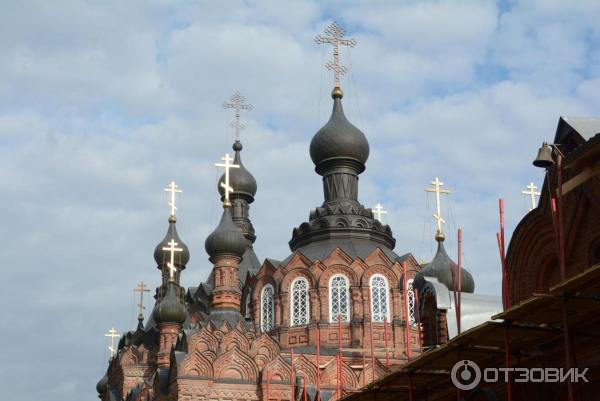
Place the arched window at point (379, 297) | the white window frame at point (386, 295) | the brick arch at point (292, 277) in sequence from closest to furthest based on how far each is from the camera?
1. the white window frame at point (386, 295)
2. the arched window at point (379, 297)
3. the brick arch at point (292, 277)

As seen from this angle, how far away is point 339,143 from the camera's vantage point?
33875 mm

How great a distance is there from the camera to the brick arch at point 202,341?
28.7 meters

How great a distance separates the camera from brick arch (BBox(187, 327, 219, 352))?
2874 centimetres

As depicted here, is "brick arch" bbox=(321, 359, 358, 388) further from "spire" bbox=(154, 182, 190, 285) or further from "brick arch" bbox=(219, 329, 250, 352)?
"spire" bbox=(154, 182, 190, 285)

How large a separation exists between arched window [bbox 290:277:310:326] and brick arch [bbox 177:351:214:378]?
13.2ft

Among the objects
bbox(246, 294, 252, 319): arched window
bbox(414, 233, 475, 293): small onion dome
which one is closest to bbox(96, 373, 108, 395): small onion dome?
bbox(246, 294, 252, 319): arched window

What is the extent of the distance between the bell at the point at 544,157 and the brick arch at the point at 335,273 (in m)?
17.8

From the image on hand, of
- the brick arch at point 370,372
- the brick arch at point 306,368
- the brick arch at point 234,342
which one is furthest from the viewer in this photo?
the brick arch at point 370,372

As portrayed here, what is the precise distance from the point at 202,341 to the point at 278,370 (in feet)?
7.58

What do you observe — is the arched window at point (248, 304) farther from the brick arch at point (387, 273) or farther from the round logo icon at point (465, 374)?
the round logo icon at point (465, 374)

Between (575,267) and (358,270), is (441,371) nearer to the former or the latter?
(575,267)

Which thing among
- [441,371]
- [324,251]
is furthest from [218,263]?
[441,371]

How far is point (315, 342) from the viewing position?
30484mm

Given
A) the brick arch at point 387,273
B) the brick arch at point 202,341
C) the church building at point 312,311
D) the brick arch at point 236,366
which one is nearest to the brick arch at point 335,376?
the church building at point 312,311
